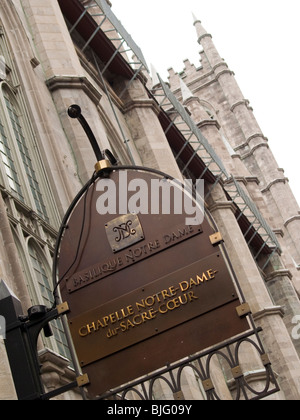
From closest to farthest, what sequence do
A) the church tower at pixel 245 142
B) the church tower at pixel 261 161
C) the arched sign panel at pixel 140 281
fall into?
the arched sign panel at pixel 140 281 < the church tower at pixel 245 142 < the church tower at pixel 261 161

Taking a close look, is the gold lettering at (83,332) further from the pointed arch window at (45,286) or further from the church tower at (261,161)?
the church tower at (261,161)

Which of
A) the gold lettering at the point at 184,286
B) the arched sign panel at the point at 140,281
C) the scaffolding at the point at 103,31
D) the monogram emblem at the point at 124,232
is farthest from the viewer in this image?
the scaffolding at the point at 103,31

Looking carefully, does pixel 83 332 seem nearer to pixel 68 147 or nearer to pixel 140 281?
pixel 140 281

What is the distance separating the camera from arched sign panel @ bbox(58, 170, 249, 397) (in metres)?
5.80

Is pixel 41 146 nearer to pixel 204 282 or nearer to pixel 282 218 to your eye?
pixel 204 282

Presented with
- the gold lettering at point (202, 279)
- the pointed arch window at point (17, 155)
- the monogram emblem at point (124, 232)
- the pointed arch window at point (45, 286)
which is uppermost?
the pointed arch window at point (17, 155)

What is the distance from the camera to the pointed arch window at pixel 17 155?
12461mm

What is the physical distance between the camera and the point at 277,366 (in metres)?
27.1

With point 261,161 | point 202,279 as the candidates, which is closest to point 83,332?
point 202,279

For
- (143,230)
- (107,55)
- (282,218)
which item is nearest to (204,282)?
(143,230)

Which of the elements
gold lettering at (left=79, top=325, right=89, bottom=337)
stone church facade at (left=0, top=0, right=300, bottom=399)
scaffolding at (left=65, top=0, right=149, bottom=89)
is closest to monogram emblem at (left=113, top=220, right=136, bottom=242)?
gold lettering at (left=79, top=325, right=89, bottom=337)

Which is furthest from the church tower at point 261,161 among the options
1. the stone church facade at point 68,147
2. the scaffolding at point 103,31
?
the scaffolding at point 103,31

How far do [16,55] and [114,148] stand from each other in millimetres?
6195
